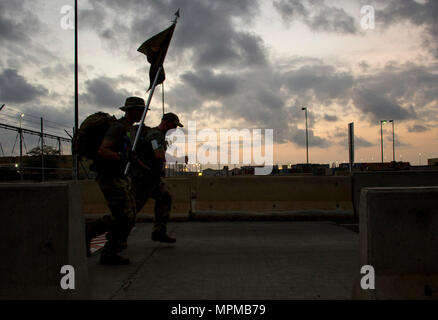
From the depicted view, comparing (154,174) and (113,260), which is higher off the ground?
(154,174)

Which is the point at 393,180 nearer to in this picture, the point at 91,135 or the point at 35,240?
the point at 91,135

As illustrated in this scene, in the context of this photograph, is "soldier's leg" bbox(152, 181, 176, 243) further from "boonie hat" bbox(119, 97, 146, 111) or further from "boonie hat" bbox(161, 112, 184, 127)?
"boonie hat" bbox(119, 97, 146, 111)

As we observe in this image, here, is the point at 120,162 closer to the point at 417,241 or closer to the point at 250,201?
the point at 417,241

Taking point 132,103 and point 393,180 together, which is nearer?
point 132,103

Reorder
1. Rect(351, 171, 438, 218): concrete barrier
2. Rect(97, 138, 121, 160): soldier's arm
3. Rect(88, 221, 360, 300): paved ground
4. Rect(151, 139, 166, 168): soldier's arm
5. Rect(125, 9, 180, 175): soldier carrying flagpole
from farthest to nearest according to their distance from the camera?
1. Rect(351, 171, 438, 218): concrete barrier
2. Rect(125, 9, 180, 175): soldier carrying flagpole
3. Rect(151, 139, 166, 168): soldier's arm
4. Rect(97, 138, 121, 160): soldier's arm
5. Rect(88, 221, 360, 300): paved ground

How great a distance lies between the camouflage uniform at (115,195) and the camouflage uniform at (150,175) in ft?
2.52

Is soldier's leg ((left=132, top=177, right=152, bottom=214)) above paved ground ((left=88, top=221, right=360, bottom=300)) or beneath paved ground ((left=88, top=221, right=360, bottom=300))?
above

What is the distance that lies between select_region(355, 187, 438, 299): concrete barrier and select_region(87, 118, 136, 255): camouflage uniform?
8.84 feet

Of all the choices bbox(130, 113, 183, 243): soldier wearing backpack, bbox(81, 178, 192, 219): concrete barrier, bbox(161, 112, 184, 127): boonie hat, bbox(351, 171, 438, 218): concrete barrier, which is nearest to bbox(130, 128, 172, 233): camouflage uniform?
bbox(130, 113, 183, 243): soldier wearing backpack

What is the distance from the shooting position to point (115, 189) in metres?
4.49

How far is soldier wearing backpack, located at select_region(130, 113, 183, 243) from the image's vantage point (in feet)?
17.7

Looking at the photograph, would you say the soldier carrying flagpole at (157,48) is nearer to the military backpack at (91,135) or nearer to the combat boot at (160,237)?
the military backpack at (91,135)

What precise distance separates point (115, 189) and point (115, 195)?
7cm

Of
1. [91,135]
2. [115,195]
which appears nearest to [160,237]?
[115,195]
